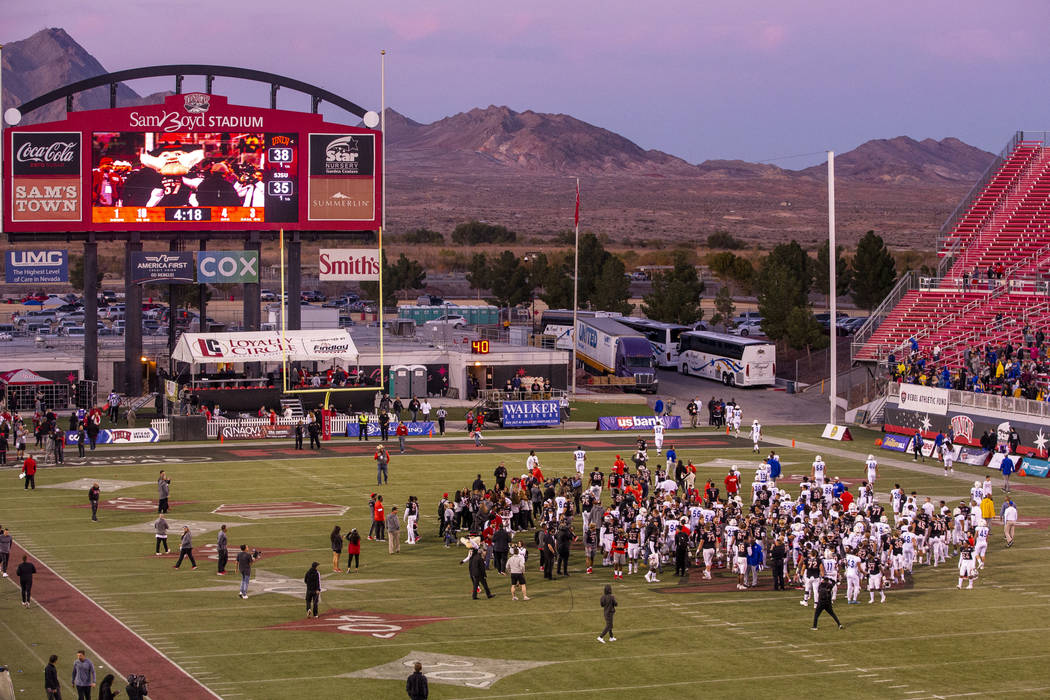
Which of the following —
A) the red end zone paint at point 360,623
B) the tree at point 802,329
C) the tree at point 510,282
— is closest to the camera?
the red end zone paint at point 360,623

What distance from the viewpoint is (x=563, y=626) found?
996 inches

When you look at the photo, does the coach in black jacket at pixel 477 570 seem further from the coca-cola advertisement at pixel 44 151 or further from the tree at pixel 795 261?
the tree at pixel 795 261

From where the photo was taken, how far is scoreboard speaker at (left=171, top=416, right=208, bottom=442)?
5031 cm

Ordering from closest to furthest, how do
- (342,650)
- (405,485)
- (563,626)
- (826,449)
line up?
(342,650), (563,626), (405,485), (826,449)

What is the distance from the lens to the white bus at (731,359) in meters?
68.7

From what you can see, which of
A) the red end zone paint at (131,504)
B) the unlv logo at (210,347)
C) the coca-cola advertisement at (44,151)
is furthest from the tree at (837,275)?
the red end zone paint at (131,504)

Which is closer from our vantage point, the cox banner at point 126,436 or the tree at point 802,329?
the cox banner at point 126,436

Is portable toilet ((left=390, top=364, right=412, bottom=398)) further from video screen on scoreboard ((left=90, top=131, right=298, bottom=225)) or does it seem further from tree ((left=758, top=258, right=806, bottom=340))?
tree ((left=758, top=258, right=806, bottom=340))

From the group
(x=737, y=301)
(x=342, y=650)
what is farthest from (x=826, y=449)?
(x=737, y=301)

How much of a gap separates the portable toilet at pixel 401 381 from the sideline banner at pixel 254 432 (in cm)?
970

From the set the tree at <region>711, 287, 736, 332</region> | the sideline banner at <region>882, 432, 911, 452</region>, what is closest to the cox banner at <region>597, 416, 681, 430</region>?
the sideline banner at <region>882, 432, 911, 452</region>

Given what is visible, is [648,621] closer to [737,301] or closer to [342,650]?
[342,650]

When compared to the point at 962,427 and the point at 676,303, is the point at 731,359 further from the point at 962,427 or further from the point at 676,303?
the point at 962,427

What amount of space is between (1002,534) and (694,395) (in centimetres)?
3249
